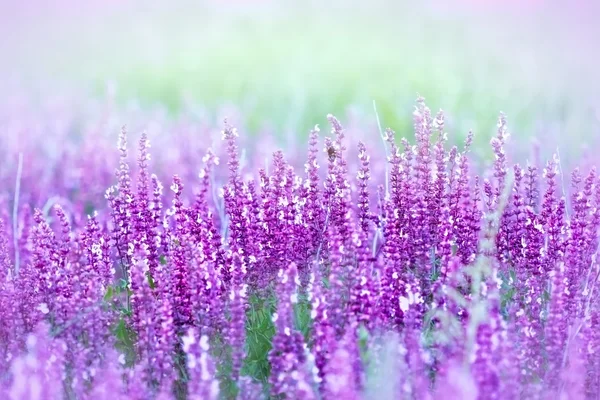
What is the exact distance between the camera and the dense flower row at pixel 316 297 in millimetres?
2590

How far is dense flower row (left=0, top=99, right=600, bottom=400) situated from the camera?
8.50 feet

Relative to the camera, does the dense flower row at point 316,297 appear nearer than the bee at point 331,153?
Yes

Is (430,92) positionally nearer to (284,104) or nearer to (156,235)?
(284,104)

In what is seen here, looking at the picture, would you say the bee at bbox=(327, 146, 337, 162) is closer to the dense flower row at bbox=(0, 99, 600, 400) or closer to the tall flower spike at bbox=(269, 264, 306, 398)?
the dense flower row at bbox=(0, 99, 600, 400)

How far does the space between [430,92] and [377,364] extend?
7.01 metres

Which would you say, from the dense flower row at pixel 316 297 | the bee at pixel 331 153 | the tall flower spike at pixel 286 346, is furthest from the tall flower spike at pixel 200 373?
the bee at pixel 331 153

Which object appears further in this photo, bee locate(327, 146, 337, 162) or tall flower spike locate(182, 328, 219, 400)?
bee locate(327, 146, 337, 162)

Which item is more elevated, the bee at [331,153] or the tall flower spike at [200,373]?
the bee at [331,153]

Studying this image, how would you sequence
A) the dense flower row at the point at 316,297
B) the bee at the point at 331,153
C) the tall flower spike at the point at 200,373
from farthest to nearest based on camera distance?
the bee at the point at 331,153 → the dense flower row at the point at 316,297 → the tall flower spike at the point at 200,373

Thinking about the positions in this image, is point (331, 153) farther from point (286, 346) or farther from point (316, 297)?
point (286, 346)

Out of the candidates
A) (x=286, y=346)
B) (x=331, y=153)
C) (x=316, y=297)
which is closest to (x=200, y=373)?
(x=286, y=346)

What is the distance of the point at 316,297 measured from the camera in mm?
2805

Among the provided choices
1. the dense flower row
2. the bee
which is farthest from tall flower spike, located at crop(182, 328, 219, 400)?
the bee

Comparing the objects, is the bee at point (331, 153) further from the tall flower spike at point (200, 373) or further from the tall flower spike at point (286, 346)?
the tall flower spike at point (200, 373)
